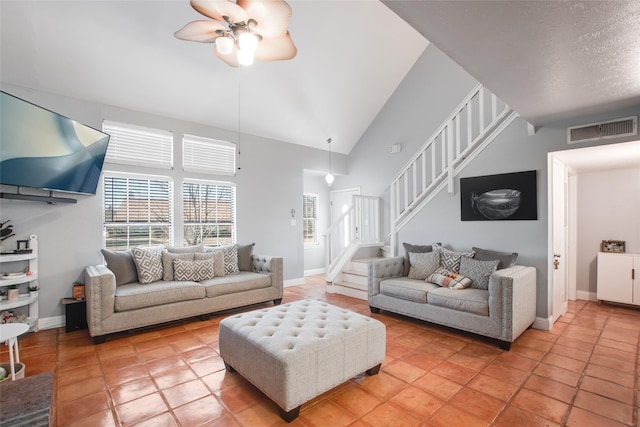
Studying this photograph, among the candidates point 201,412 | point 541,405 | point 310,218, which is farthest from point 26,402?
point 310,218

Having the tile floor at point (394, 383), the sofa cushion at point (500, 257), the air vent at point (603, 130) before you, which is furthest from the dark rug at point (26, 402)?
the air vent at point (603, 130)

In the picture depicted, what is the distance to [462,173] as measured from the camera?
4273 millimetres

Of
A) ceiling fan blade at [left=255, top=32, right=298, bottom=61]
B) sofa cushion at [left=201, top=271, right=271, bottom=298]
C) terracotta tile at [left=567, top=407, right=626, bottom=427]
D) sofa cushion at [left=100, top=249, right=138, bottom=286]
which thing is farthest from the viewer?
sofa cushion at [left=201, top=271, right=271, bottom=298]

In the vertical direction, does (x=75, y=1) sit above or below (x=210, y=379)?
above

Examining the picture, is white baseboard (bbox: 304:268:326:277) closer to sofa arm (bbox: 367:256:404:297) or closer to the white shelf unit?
sofa arm (bbox: 367:256:404:297)

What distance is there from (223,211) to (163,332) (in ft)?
7.21

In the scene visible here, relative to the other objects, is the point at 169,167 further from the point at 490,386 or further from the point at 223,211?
the point at 490,386

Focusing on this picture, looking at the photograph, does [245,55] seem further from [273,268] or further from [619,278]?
[619,278]

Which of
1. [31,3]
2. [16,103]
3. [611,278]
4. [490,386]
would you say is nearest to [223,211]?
[16,103]

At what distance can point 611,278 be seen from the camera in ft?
14.5

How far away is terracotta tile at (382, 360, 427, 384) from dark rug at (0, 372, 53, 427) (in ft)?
7.42

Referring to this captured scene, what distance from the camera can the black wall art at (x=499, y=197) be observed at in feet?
12.1

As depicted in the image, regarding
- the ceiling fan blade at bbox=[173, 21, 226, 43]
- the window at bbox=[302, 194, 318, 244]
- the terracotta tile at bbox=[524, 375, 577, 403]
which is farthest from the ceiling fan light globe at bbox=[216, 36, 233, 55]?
the window at bbox=[302, 194, 318, 244]

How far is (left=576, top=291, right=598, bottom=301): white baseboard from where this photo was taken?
4750 mm
